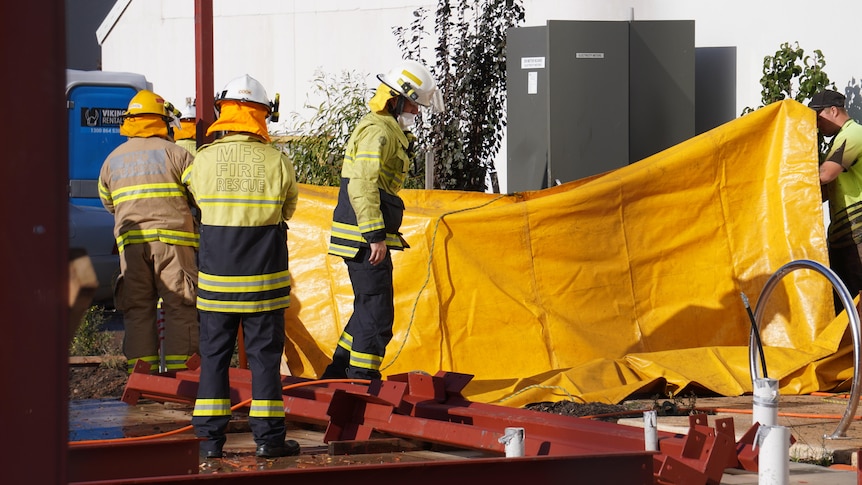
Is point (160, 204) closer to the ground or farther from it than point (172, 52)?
closer to the ground

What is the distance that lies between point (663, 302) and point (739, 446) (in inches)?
116

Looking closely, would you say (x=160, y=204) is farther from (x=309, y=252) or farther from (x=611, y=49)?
(x=611, y=49)

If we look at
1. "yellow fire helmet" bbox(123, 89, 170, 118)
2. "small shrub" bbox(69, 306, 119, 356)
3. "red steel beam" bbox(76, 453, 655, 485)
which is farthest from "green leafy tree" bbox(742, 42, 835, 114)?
"red steel beam" bbox(76, 453, 655, 485)

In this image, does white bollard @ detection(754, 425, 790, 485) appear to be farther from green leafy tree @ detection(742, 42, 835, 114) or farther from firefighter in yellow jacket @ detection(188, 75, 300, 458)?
green leafy tree @ detection(742, 42, 835, 114)

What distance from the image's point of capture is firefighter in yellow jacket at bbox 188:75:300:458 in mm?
5113

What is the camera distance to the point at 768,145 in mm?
7512

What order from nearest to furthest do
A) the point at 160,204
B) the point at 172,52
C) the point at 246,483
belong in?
the point at 246,483
the point at 160,204
the point at 172,52

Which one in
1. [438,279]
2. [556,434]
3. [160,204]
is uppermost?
[160,204]

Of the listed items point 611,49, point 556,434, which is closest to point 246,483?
point 556,434

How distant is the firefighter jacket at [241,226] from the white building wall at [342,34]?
562 cm

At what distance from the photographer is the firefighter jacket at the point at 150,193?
685 centimetres

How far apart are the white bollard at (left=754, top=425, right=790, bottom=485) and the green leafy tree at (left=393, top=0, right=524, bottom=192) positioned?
6.92 metres

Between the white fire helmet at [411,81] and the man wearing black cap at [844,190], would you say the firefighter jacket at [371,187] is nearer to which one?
the white fire helmet at [411,81]

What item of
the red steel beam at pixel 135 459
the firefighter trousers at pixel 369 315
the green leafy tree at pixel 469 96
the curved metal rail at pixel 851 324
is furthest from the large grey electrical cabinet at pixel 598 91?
the red steel beam at pixel 135 459
